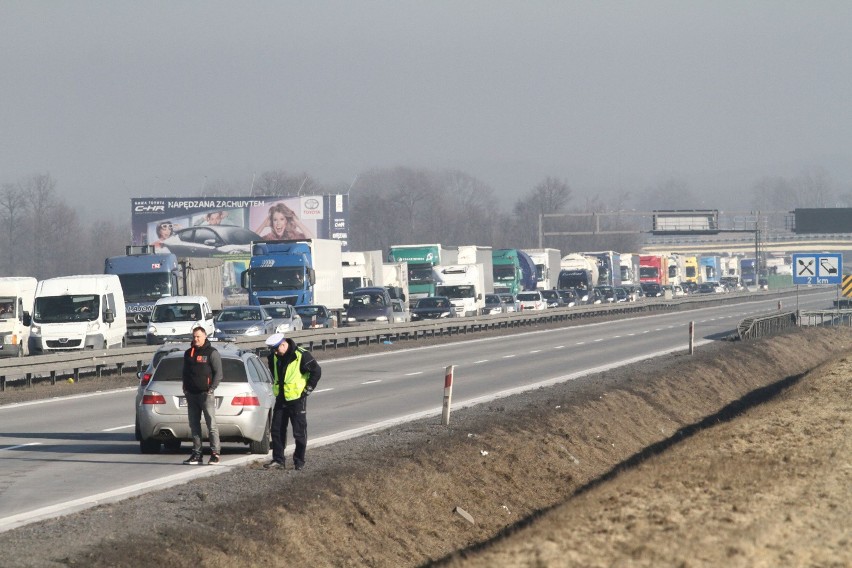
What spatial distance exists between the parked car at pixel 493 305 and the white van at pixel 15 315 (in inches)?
1303

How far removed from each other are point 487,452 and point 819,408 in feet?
17.4

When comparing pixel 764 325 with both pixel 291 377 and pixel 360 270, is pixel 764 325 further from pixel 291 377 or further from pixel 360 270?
pixel 291 377

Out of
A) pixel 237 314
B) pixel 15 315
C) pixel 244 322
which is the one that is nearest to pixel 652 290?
pixel 237 314

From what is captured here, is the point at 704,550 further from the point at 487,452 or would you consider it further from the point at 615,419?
the point at 615,419

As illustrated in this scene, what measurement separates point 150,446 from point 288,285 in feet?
122

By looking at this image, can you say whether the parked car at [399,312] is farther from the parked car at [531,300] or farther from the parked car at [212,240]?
the parked car at [212,240]

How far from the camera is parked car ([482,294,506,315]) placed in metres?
71.9

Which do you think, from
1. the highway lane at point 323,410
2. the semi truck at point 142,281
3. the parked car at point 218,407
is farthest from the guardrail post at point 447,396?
the semi truck at point 142,281

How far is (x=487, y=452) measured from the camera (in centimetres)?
1853

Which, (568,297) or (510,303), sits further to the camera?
(568,297)

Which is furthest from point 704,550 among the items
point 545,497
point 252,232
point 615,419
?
point 252,232

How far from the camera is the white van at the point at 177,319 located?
40.5 metres

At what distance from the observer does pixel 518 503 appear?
17141 millimetres

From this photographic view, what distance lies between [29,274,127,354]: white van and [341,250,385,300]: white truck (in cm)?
2874
